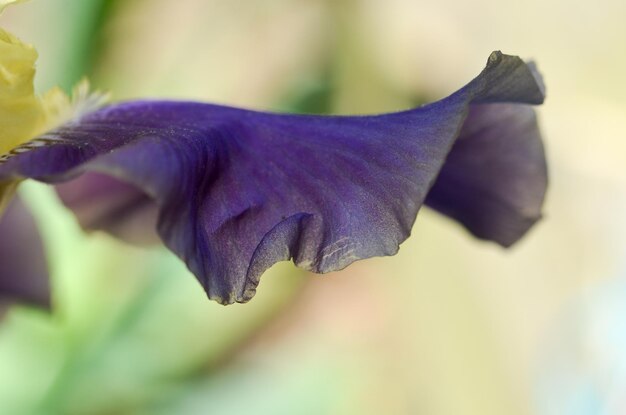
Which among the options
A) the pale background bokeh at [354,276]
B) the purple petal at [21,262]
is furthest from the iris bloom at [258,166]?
the pale background bokeh at [354,276]

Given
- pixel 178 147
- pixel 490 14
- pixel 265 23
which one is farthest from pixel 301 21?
pixel 178 147

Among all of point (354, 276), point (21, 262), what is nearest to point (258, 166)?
point (21, 262)

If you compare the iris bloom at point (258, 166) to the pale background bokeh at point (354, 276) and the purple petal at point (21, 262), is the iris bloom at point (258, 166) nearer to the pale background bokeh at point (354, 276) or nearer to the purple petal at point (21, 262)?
the purple petal at point (21, 262)

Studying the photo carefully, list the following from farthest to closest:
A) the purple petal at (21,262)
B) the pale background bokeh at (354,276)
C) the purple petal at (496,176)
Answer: the pale background bokeh at (354,276) → the purple petal at (21,262) → the purple petal at (496,176)

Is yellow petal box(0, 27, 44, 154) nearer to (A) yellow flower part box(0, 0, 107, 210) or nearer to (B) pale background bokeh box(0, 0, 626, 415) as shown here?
(A) yellow flower part box(0, 0, 107, 210)

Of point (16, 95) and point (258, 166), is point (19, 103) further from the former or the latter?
point (258, 166)

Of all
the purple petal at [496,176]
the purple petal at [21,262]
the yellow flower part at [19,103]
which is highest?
the purple petal at [496,176]

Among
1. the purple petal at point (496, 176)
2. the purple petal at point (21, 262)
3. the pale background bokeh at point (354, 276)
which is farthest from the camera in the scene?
the pale background bokeh at point (354, 276)

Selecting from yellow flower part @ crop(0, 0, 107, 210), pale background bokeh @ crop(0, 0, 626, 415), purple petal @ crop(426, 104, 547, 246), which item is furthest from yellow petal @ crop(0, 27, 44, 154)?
pale background bokeh @ crop(0, 0, 626, 415)
